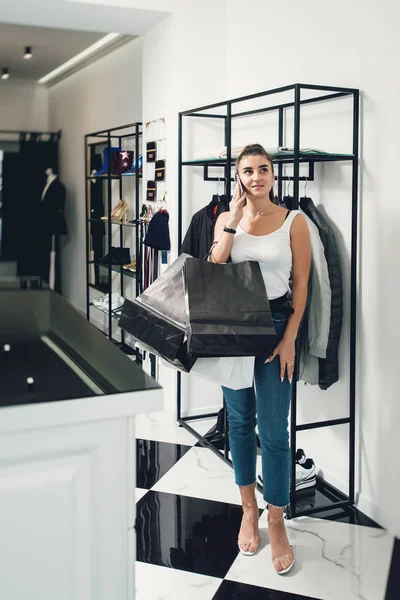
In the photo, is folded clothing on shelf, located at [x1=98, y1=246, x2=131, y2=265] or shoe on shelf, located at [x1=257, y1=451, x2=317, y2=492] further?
folded clothing on shelf, located at [x1=98, y1=246, x2=131, y2=265]

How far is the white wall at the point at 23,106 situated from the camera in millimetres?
8516

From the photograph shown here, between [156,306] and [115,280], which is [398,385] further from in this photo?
[115,280]

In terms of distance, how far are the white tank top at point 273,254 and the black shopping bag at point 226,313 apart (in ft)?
0.30

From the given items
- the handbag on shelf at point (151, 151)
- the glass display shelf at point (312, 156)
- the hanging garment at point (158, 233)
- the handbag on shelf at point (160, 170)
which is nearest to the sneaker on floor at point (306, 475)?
the glass display shelf at point (312, 156)

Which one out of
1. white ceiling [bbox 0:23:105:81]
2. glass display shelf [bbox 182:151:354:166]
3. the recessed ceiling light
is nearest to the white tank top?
glass display shelf [bbox 182:151:354:166]

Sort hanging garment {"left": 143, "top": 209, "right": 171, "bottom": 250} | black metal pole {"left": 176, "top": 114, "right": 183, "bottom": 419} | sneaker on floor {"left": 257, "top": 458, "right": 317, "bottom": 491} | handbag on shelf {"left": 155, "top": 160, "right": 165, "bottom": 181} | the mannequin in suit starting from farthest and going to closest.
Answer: the mannequin in suit, handbag on shelf {"left": 155, "top": 160, "right": 165, "bottom": 181}, hanging garment {"left": 143, "top": 209, "right": 171, "bottom": 250}, black metal pole {"left": 176, "top": 114, "right": 183, "bottom": 419}, sneaker on floor {"left": 257, "top": 458, "right": 317, "bottom": 491}

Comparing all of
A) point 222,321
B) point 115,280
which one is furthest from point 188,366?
point 115,280

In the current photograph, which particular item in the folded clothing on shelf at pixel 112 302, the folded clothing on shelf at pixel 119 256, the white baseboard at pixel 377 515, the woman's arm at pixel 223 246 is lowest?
the white baseboard at pixel 377 515

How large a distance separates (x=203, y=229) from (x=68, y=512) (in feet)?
7.71

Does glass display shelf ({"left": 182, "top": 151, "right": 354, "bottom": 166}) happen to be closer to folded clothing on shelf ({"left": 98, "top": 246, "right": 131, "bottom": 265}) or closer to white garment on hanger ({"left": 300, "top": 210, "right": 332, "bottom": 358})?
white garment on hanger ({"left": 300, "top": 210, "right": 332, "bottom": 358})

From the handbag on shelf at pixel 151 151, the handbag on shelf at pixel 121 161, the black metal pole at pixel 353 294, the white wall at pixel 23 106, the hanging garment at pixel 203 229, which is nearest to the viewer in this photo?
the black metal pole at pixel 353 294

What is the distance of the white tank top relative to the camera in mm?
2270

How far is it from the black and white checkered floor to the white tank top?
3.10 feet

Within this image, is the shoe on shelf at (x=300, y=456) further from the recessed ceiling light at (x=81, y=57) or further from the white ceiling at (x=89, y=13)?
the recessed ceiling light at (x=81, y=57)
